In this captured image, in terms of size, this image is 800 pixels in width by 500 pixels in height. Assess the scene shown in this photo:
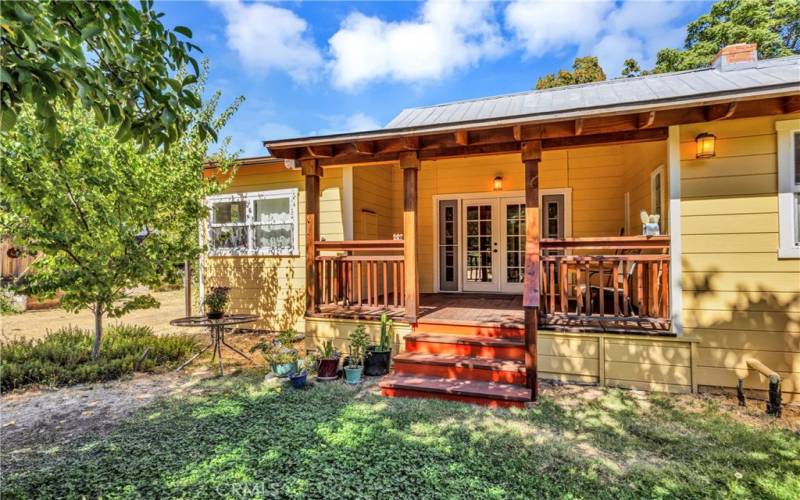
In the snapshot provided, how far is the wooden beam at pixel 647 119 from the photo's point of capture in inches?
148

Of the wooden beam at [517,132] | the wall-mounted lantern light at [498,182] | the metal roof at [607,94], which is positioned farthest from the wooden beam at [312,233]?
the wall-mounted lantern light at [498,182]

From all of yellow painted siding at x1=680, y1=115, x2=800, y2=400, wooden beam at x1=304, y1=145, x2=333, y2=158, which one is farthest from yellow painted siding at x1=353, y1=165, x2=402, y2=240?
yellow painted siding at x1=680, y1=115, x2=800, y2=400

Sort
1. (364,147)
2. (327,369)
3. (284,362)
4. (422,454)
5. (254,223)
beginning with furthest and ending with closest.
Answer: (254,223)
(364,147)
(327,369)
(284,362)
(422,454)

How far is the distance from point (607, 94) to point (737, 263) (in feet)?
9.85

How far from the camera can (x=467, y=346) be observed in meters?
4.42

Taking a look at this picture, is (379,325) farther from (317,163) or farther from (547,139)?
(547,139)

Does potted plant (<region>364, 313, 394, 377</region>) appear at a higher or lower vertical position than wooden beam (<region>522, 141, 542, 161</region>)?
lower

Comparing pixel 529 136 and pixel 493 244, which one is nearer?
pixel 529 136

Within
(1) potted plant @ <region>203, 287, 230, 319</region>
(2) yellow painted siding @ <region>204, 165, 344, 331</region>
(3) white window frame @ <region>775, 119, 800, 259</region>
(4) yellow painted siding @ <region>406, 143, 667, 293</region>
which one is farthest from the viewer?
(4) yellow painted siding @ <region>406, 143, 667, 293</region>

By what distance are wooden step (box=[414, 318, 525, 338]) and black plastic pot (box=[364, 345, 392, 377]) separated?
1.71ft

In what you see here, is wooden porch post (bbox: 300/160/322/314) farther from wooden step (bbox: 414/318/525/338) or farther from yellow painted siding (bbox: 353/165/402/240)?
wooden step (bbox: 414/318/525/338)

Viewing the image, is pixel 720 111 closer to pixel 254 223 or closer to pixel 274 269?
pixel 274 269

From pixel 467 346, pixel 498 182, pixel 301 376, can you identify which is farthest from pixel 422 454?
pixel 498 182

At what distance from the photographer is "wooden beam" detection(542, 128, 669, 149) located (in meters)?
4.06
